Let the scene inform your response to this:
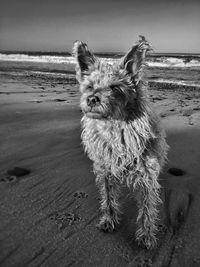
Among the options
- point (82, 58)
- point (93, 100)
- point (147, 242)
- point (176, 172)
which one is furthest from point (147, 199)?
point (82, 58)

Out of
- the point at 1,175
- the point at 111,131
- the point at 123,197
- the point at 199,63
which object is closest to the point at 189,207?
the point at 123,197

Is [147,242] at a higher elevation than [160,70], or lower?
higher

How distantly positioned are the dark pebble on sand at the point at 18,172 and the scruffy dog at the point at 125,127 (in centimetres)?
158

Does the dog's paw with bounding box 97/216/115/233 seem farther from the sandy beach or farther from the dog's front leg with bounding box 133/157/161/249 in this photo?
the dog's front leg with bounding box 133/157/161/249

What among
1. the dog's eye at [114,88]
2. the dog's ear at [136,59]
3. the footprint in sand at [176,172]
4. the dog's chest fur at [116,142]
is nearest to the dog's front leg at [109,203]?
the dog's chest fur at [116,142]

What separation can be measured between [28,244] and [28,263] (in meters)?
0.29

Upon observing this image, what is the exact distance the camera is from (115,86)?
357 cm

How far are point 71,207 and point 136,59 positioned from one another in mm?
2195

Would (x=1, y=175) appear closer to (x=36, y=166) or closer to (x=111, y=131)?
(x=36, y=166)

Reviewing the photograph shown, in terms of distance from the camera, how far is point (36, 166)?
525 cm

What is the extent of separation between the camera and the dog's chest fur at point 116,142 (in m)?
3.55

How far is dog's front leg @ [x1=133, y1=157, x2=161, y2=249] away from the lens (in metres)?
3.58

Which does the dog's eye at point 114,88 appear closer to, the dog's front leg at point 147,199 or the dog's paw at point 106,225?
the dog's front leg at point 147,199

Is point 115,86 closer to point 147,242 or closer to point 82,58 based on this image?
point 82,58
